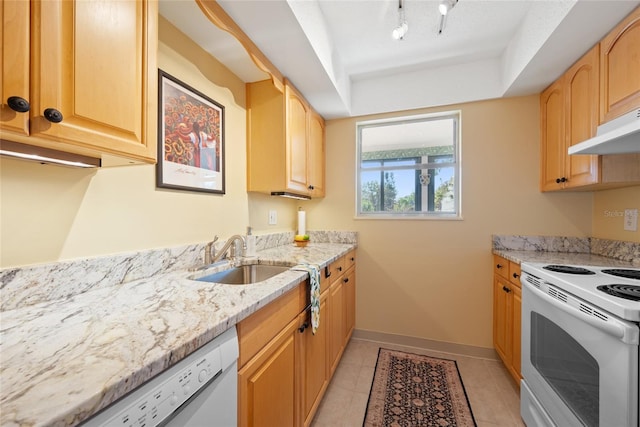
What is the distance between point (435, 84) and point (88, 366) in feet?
9.36

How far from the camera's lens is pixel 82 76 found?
688 millimetres

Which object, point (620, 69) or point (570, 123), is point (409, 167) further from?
point (620, 69)

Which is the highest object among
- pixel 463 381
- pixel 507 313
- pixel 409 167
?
pixel 409 167

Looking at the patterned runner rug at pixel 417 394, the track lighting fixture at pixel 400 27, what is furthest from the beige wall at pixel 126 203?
the patterned runner rug at pixel 417 394

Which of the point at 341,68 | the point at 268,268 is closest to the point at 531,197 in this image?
the point at 341,68

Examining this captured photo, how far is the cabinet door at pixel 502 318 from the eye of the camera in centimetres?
188

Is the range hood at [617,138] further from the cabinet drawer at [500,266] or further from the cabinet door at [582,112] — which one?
the cabinet drawer at [500,266]

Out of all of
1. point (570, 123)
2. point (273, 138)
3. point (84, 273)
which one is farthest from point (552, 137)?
point (84, 273)

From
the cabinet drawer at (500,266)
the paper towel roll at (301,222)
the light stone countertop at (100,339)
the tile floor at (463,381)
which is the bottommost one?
the tile floor at (463,381)

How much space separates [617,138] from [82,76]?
6.58 feet

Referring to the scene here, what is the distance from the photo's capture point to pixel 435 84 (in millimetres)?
2377

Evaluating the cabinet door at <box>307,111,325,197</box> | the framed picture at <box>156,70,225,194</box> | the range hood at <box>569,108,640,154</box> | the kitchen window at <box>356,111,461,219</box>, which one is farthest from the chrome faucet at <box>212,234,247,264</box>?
the range hood at <box>569,108,640,154</box>

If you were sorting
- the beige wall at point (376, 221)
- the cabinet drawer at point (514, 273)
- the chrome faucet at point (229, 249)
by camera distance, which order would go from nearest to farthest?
the beige wall at point (376, 221), the chrome faucet at point (229, 249), the cabinet drawer at point (514, 273)

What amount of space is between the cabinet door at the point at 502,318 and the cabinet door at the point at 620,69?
1234 millimetres
